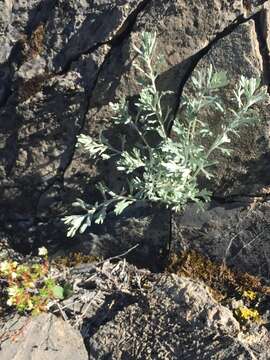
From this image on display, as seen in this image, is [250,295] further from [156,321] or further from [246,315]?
[156,321]

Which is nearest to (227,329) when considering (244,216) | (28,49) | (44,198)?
(244,216)

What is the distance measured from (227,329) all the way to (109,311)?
0.99 meters

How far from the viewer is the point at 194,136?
16.1ft

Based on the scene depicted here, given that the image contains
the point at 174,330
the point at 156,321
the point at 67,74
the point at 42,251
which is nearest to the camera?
the point at 174,330

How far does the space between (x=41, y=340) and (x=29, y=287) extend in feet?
1.42

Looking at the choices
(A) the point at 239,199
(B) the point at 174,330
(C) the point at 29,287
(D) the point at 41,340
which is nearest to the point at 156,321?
(B) the point at 174,330

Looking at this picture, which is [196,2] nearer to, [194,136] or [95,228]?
[194,136]

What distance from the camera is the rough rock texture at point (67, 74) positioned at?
493cm

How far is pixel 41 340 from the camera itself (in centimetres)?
485

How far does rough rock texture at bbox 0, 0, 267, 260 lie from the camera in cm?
493

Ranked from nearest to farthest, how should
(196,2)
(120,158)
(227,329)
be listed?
(227,329)
(196,2)
(120,158)

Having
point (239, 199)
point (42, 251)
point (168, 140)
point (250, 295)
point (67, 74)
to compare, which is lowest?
point (250, 295)

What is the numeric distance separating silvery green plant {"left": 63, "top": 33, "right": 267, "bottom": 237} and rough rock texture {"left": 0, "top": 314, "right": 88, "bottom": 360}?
0.76 metres

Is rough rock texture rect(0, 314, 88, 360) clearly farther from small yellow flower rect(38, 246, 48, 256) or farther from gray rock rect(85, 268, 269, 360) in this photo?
small yellow flower rect(38, 246, 48, 256)
